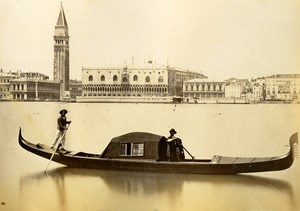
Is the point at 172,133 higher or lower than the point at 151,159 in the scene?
higher

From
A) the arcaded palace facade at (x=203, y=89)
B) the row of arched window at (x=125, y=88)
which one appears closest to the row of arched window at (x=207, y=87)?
the arcaded palace facade at (x=203, y=89)

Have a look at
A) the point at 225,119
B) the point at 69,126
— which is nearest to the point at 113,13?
the point at 69,126

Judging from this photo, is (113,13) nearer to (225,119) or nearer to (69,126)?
(69,126)

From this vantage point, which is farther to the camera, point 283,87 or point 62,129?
point 62,129

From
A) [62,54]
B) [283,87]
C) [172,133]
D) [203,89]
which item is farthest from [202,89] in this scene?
[62,54]

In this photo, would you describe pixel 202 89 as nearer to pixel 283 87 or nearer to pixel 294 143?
pixel 283 87

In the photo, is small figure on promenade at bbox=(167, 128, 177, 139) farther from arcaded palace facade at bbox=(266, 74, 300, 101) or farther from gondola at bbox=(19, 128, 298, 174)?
arcaded palace facade at bbox=(266, 74, 300, 101)

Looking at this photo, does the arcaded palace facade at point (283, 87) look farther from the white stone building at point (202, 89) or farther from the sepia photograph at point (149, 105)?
the white stone building at point (202, 89)
